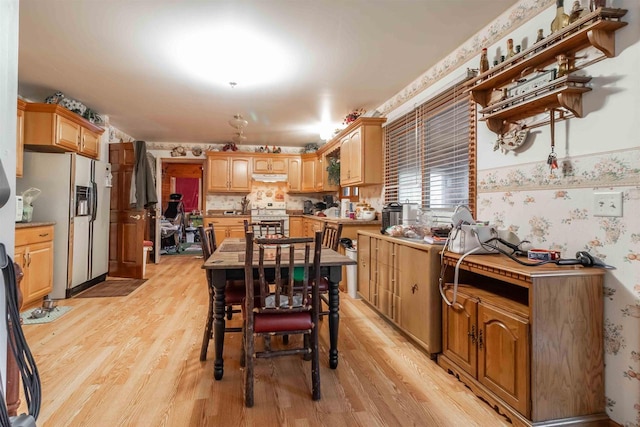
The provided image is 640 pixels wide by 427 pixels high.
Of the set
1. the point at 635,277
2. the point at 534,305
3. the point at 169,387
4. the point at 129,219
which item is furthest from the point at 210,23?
the point at 129,219

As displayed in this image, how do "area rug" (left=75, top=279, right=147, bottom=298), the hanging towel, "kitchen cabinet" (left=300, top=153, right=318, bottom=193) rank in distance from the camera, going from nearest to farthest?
"area rug" (left=75, top=279, right=147, bottom=298)
the hanging towel
"kitchen cabinet" (left=300, top=153, right=318, bottom=193)

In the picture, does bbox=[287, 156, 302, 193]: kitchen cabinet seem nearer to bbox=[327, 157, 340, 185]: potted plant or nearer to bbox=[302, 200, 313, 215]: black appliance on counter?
bbox=[302, 200, 313, 215]: black appliance on counter

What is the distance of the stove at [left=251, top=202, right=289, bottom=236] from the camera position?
679 centimetres

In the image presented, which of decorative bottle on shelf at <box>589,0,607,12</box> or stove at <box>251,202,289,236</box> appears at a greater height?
decorative bottle on shelf at <box>589,0,607,12</box>

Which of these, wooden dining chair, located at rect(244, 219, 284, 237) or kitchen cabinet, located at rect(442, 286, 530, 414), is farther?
wooden dining chair, located at rect(244, 219, 284, 237)

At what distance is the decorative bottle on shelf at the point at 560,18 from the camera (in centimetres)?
177

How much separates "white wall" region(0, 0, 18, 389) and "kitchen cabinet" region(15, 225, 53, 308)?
2958 mm

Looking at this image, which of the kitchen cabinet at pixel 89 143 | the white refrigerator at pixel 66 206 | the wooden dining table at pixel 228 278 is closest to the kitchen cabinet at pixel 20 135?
the white refrigerator at pixel 66 206

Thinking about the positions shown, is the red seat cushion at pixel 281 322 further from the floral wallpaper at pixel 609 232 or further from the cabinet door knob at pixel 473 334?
the floral wallpaper at pixel 609 232

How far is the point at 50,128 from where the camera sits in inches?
142

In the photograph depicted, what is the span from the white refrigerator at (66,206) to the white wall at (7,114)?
12.0 ft

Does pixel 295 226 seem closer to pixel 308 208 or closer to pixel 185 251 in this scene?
pixel 308 208

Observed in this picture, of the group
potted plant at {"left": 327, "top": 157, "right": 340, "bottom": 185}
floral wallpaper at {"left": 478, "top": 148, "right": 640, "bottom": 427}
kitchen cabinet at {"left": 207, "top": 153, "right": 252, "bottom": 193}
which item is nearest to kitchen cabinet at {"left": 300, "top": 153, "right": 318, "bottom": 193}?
potted plant at {"left": 327, "top": 157, "right": 340, "bottom": 185}

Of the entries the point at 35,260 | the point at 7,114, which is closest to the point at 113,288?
the point at 35,260
